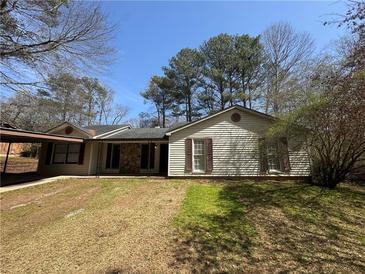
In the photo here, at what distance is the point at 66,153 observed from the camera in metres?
14.2

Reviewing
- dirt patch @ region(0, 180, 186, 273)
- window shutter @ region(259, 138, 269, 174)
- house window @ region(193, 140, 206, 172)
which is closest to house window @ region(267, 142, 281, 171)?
window shutter @ region(259, 138, 269, 174)

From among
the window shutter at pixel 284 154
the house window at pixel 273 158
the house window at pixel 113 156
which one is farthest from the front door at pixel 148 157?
the window shutter at pixel 284 154

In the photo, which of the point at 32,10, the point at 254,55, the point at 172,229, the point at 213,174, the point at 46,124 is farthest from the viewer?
the point at 46,124

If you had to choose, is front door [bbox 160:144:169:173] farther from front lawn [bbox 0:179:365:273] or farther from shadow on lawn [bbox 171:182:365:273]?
shadow on lawn [bbox 171:182:365:273]

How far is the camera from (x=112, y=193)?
8711 mm

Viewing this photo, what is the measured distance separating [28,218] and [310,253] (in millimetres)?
7317

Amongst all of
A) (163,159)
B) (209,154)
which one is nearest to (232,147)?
(209,154)

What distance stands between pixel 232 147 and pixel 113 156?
8334 mm

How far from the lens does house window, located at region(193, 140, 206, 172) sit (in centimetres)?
1171

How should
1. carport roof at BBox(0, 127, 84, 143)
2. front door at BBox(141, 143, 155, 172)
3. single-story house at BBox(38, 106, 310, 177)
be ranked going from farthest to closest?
front door at BBox(141, 143, 155, 172) → single-story house at BBox(38, 106, 310, 177) → carport roof at BBox(0, 127, 84, 143)

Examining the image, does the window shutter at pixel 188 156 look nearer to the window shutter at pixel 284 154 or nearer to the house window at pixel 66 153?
the window shutter at pixel 284 154

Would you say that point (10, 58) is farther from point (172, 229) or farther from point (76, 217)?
point (172, 229)

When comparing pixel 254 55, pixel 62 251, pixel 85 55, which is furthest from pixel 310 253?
pixel 254 55

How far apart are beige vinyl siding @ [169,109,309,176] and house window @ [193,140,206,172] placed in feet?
1.47
